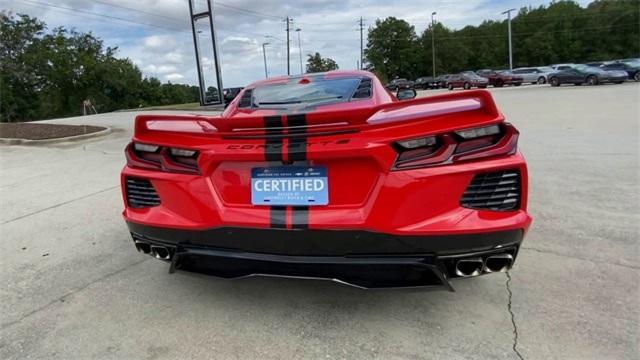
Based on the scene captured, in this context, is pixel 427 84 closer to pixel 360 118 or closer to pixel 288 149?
pixel 360 118

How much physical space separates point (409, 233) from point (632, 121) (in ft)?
34.5

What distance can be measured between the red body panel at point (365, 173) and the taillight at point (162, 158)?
57mm

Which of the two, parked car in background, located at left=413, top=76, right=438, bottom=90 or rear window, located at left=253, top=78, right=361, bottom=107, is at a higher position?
parked car in background, located at left=413, top=76, right=438, bottom=90

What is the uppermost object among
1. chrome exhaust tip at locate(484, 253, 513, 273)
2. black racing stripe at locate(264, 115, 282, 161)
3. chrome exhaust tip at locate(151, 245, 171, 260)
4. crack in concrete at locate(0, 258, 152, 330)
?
black racing stripe at locate(264, 115, 282, 161)

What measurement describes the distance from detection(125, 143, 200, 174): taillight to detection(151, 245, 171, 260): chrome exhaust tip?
0.47 metres

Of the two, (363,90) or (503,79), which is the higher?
(503,79)

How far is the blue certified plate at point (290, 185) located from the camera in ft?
7.41

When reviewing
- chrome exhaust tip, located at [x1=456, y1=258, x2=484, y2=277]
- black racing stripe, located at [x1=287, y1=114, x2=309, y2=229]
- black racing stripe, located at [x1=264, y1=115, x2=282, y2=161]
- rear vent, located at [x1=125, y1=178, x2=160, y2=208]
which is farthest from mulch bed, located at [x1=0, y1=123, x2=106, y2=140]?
chrome exhaust tip, located at [x1=456, y1=258, x2=484, y2=277]

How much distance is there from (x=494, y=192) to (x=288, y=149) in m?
1.03

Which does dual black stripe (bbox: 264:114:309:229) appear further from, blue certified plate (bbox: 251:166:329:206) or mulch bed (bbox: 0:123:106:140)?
mulch bed (bbox: 0:123:106:140)

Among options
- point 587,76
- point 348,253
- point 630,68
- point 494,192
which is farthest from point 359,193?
point 630,68

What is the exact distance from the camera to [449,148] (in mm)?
2184

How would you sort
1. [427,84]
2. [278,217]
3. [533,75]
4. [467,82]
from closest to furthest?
[278,217] → [533,75] → [467,82] → [427,84]

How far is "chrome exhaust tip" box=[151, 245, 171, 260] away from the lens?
2674mm
